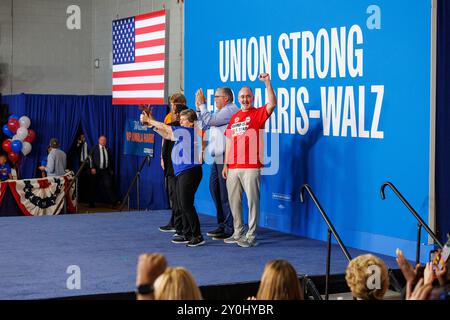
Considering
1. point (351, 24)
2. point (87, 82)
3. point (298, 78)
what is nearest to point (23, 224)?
point (298, 78)

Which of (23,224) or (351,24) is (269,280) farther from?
(23,224)

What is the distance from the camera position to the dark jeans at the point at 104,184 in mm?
17906

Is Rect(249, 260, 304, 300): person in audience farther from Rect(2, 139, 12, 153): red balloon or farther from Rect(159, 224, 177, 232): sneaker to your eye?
Rect(2, 139, 12, 153): red balloon

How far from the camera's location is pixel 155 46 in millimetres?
15781

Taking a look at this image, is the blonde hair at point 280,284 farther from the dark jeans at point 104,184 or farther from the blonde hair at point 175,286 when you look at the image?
the dark jeans at point 104,184

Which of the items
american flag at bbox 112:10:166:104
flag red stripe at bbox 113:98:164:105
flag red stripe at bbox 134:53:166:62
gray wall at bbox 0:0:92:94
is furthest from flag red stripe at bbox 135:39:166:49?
gray wall at bbox 0:0:92:94

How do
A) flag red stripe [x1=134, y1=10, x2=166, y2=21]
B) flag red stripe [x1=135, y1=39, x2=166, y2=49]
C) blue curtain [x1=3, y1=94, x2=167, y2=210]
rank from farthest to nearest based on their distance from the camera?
blue curtain [x1=3, y1=94, x2=167, y2=210] → flag red stripe [x1=134, y1=10, x2=166, y2=21] → flag red stripe [x1=135, y1=39, x2=166, y2=49]

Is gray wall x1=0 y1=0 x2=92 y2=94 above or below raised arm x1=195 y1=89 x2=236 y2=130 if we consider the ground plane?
above

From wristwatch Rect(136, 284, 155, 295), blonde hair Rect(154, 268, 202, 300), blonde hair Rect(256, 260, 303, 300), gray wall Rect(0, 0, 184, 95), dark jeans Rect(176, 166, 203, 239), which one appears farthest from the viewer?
gray wall Rect(0, 0, 184, 95)

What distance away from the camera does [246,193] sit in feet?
29.3

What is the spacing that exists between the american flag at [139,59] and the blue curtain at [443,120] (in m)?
8.36

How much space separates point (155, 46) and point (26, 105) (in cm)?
425

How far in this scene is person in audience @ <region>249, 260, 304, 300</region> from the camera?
140 inches

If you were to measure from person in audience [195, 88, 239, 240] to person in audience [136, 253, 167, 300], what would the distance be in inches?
231
